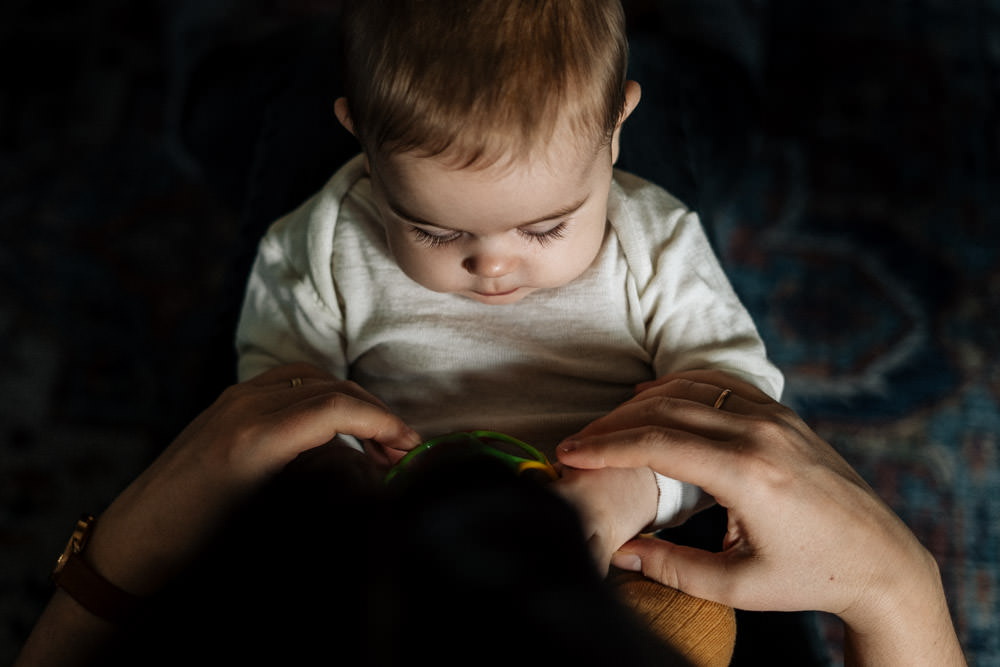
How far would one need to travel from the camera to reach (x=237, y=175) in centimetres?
108

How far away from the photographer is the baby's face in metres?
0.58

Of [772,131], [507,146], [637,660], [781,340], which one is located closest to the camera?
[637,660]

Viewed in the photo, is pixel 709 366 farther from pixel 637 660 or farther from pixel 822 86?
pixel 822 86

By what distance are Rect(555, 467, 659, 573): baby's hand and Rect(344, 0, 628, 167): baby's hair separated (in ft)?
0.79

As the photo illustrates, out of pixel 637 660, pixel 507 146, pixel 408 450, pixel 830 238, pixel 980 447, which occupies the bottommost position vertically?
pixel 980 447

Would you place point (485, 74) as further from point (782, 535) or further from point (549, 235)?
point (782, 535)

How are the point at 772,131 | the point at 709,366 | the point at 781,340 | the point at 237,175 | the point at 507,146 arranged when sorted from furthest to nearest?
the point at 772,131 < the point at 781,340 < the point at 237,175 < the point at 709,366 < the point at 507,146

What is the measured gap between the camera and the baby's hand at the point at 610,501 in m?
0.57

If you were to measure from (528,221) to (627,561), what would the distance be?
0.86ft

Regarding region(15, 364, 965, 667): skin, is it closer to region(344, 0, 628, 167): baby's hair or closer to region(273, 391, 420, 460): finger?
region(273, 391, 420, 460): finger

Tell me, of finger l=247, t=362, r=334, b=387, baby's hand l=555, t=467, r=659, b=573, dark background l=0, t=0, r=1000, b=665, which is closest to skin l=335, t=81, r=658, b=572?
baby's hand l=555, t=467, r=659, b=573

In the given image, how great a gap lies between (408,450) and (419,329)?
178 millimetres

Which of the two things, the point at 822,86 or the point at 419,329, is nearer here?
the point at 419,329

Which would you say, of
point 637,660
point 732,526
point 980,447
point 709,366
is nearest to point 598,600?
point 637,660
